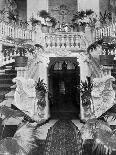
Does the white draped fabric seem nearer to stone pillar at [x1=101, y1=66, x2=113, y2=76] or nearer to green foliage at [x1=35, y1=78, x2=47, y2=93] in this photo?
green foliage at [x1=35, y1=78, x2=47, y2=93]

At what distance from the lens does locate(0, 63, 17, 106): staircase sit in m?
9.37

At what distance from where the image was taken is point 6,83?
10.4 meters

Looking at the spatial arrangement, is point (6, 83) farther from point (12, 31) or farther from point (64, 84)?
point (64, 84)

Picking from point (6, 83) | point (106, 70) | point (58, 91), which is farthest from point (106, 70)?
point (58, 91)

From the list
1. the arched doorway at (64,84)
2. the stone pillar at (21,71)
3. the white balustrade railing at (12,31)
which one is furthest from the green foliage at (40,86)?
the white balustrade railing at (12,31)

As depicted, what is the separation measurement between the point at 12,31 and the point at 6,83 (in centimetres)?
423

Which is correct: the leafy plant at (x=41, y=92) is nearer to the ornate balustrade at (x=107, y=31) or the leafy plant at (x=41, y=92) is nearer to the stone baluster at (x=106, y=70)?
the stone baluster at (x=106, y=70)

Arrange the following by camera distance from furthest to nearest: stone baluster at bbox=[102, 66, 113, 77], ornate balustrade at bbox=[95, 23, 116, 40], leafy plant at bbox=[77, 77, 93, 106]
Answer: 1. ornate balustrade at bbox=[95, 23, 116, 40]
2. leafy plant at bbox=[77, 77, 93, 106]
3. stone baluster at bbox=[102, 66, 113, 77]

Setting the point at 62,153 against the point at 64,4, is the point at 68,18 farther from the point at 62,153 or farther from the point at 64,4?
the point at 62,153

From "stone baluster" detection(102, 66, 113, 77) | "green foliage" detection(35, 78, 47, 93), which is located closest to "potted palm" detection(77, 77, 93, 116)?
"stone baluster" detection(102, 66, 113, 77)

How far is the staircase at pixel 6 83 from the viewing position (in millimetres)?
9367

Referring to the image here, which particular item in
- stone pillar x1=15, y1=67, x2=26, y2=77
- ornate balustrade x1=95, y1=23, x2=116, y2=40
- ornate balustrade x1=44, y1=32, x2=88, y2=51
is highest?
ornate balustrade x1=95, y1=23, x2=116, y2=40

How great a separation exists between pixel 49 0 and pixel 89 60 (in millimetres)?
9286

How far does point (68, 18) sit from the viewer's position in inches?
712
